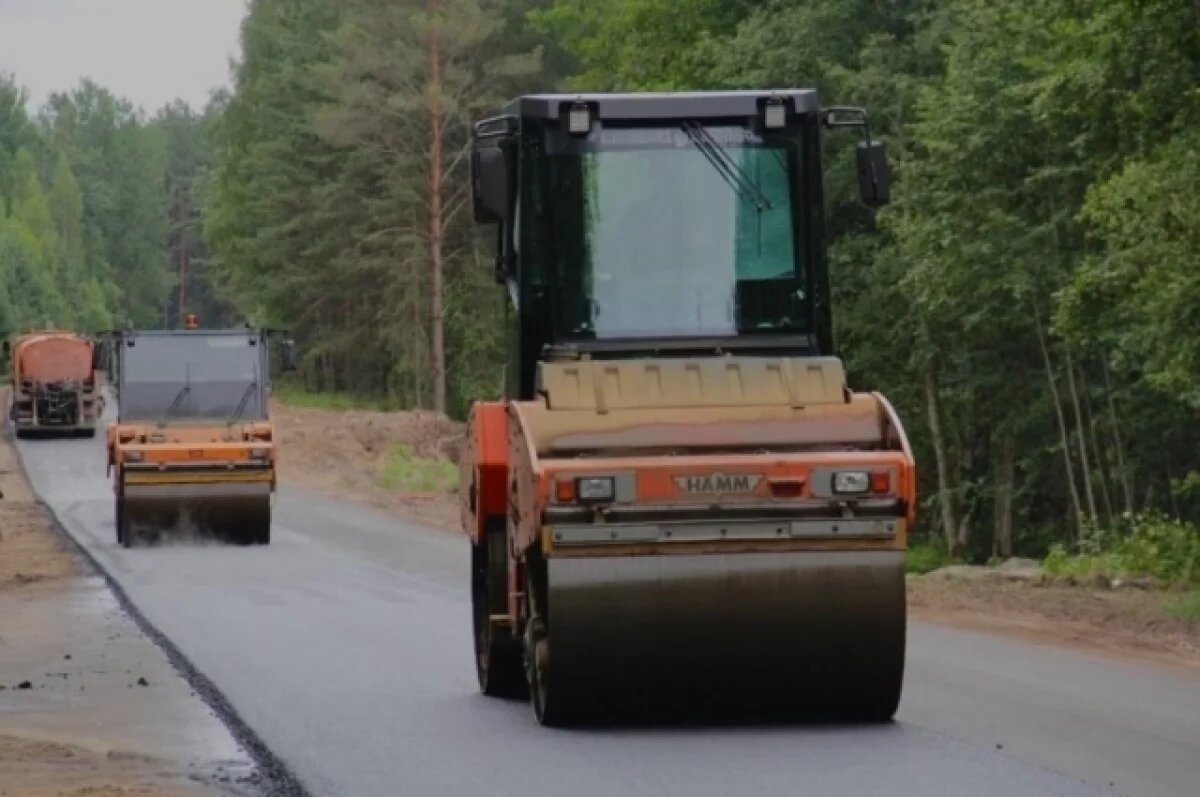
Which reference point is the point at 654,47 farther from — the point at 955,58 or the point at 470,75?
the point at 470,75

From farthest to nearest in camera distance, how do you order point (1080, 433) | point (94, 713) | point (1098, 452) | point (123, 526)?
point (1098, 452) < point (1080, 433) < point (123, 526) < point (94, 713)

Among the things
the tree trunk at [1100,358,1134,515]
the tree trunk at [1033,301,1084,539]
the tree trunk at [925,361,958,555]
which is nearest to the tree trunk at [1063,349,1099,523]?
the tree trunk at [1033,301,1084,539]

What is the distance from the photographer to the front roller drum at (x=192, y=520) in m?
28.0

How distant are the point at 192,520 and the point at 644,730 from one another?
1845cm

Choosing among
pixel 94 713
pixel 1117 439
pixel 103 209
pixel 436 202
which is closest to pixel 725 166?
pixel 94 713

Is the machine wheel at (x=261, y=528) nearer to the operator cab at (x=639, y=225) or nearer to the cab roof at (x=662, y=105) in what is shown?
the operator cab at (x=639, y=225)

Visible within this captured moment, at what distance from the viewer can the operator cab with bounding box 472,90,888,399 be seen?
11.6 metres

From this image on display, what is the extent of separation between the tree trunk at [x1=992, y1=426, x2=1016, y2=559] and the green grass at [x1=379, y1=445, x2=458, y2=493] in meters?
9.98

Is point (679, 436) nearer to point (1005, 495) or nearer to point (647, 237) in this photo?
point (647, 237)

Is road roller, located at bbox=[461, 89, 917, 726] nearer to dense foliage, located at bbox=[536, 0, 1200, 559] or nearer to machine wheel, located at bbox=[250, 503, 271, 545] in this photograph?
dense foliage, located at bbox=[536, 0, 1200, 559]

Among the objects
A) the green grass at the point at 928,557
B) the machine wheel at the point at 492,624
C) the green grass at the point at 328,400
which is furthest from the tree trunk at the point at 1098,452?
the green grass at the point at 328,400

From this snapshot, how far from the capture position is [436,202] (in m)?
61.8

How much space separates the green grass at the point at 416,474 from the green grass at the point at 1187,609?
24.4 m

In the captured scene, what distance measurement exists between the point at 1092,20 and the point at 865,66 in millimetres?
14544
